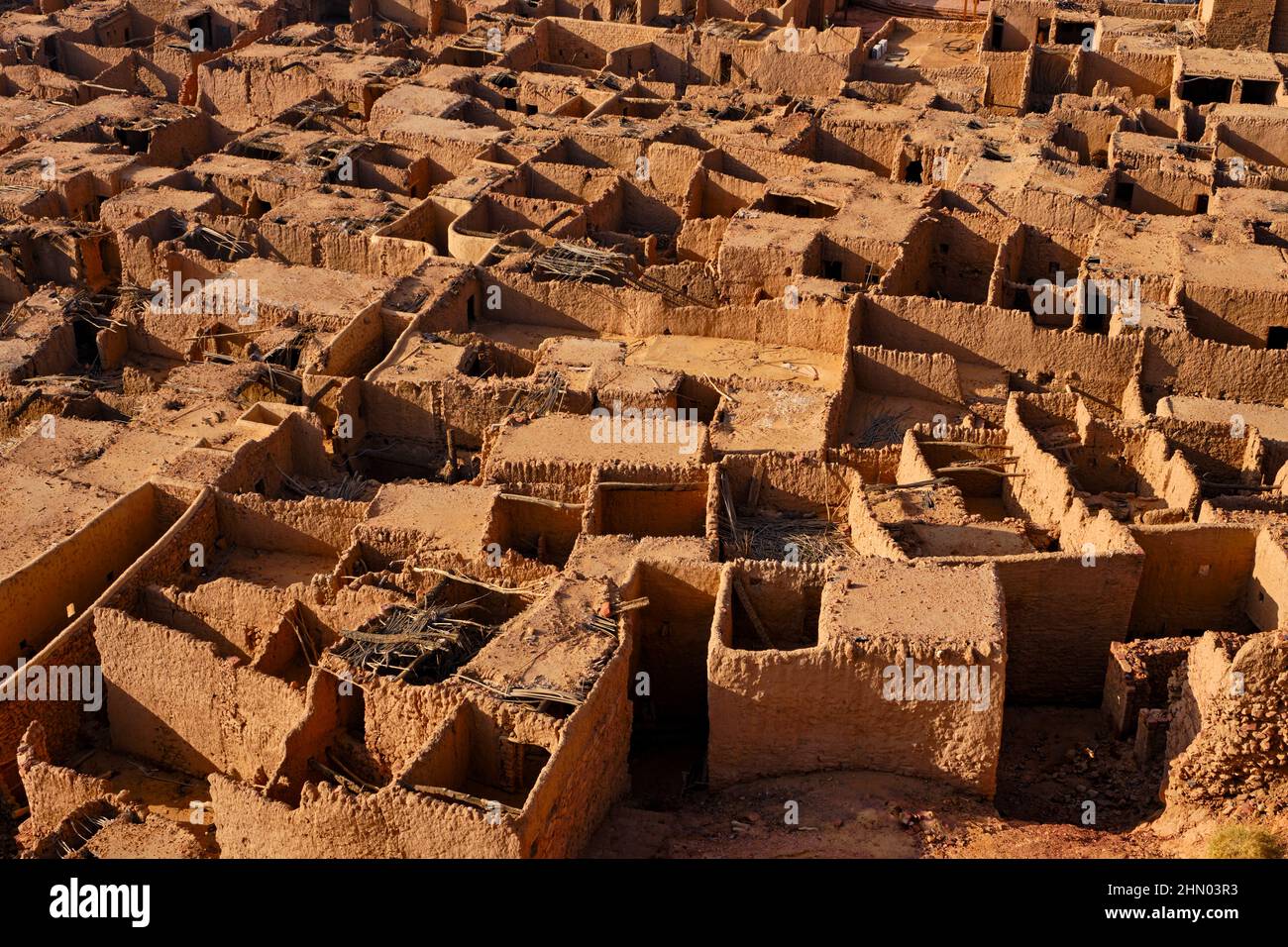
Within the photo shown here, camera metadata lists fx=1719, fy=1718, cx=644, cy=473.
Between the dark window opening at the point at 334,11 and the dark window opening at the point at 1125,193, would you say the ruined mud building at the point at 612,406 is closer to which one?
the dark window opening at the point at 1125,193

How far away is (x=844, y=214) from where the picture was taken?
1298 inches

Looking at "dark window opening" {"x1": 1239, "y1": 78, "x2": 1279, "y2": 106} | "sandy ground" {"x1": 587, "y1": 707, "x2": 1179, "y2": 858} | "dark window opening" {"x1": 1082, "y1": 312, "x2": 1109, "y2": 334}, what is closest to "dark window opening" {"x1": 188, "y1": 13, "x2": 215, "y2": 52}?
"dark window opening" {"x1": 1239, "y1": 78, "x2": 1279, "y2": 106}

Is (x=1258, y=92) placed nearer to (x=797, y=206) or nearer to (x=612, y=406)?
(x=797, y=206)

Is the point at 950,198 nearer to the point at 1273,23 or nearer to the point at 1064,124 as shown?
the point at 1064,124

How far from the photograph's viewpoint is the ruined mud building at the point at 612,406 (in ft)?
64.9

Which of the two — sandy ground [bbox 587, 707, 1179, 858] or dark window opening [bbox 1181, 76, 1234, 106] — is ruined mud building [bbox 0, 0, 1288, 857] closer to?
dark window opening [bbox 1181, 76, 1234, 106]

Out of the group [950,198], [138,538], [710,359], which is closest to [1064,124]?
[950,198]

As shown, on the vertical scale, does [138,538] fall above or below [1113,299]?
below

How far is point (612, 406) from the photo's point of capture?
1057 inches

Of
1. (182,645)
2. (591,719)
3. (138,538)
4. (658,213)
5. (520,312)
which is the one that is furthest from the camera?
(658,213)

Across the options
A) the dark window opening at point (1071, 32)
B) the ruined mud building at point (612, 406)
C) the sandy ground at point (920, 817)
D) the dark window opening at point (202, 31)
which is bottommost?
the sandy ground at point (920, 817)

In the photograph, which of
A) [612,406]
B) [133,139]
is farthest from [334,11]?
[612,406]

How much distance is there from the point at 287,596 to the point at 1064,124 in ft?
75.5

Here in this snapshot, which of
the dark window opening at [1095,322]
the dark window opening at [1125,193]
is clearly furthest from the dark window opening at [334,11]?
the dark window opening at [1095,322]
